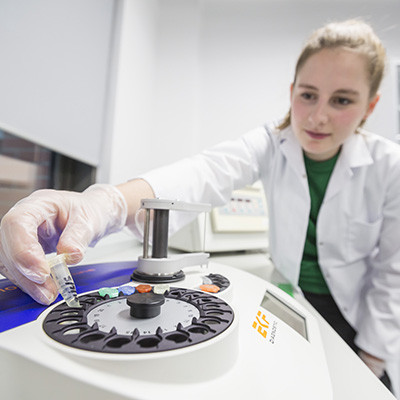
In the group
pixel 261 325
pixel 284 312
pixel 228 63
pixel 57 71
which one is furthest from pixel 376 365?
pixel 228 63

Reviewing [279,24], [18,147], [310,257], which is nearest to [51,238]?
[18,147]

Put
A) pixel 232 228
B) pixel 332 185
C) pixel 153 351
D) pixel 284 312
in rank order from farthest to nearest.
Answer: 1. pixel 232 228
2. pixel 332 185
3. pixel 284 312
4. pixel 153 351

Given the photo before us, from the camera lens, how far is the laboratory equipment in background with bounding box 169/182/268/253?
3.39ft

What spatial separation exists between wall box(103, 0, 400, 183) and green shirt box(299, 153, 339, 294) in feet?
3.38

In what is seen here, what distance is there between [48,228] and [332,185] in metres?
0.74

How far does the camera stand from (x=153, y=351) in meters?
0.23

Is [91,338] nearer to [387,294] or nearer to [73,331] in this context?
[73,331]

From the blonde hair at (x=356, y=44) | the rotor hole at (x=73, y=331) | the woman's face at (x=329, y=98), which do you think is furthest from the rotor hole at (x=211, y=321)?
the blonde hair at (x=356, y=44)

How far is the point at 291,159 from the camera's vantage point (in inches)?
35.6

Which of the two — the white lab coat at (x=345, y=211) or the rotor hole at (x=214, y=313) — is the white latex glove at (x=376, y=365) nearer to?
the white lab coat at (x=345, y=211)

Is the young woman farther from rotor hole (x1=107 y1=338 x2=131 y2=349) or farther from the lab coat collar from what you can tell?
rotor hole (x1=107 y1=338 x2=131 y2=349)

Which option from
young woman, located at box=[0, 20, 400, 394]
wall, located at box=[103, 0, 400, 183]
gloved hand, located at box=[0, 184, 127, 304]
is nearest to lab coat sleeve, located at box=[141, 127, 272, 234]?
young woman, located at box=[0, 20, 400, 394]

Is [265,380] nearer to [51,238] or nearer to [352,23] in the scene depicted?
[51,238]

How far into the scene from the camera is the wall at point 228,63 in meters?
1.87
